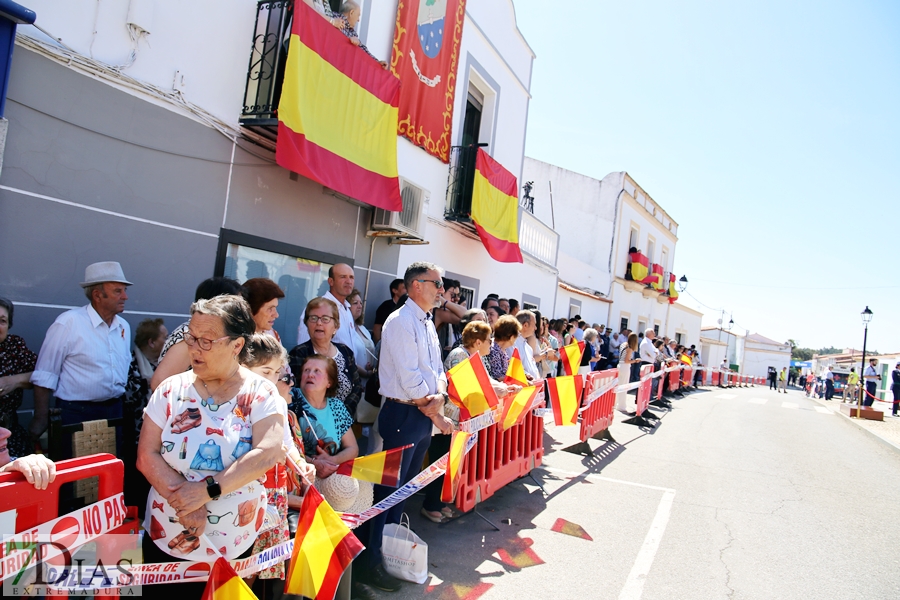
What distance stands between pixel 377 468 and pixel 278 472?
3.10 ft

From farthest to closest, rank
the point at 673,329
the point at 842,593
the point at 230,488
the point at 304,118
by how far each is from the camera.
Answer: the point at 673,329
the point at 304,118
the point at 842,593
the point at 230,488

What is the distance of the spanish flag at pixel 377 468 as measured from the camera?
3.22 m

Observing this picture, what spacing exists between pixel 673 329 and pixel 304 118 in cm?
3520

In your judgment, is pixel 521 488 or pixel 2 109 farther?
Result: pixel 521 488

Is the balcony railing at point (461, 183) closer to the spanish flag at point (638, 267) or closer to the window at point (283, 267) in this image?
the window at point (283, 267)

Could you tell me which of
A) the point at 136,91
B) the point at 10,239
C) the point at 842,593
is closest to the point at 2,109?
the point at 10,239

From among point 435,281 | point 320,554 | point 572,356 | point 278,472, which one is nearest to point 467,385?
point 435,281

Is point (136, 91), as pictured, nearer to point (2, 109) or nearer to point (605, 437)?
point (2, 109)

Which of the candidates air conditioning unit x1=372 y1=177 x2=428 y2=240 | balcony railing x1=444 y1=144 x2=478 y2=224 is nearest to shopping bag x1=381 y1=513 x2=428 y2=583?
air conditioning unit x1=372 y1=177 x2=428 y2=240

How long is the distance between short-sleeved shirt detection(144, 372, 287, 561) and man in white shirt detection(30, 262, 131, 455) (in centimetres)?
153

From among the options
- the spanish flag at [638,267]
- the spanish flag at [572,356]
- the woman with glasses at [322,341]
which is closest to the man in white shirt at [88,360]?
the woman with glasses at [322,341]

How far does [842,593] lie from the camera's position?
414cm

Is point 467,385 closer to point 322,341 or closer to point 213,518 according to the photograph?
point 322,341

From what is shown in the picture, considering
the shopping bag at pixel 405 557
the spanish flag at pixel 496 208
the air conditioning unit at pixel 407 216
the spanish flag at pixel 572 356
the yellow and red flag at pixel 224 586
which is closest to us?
the yellow and red flag at pixel 224 586
